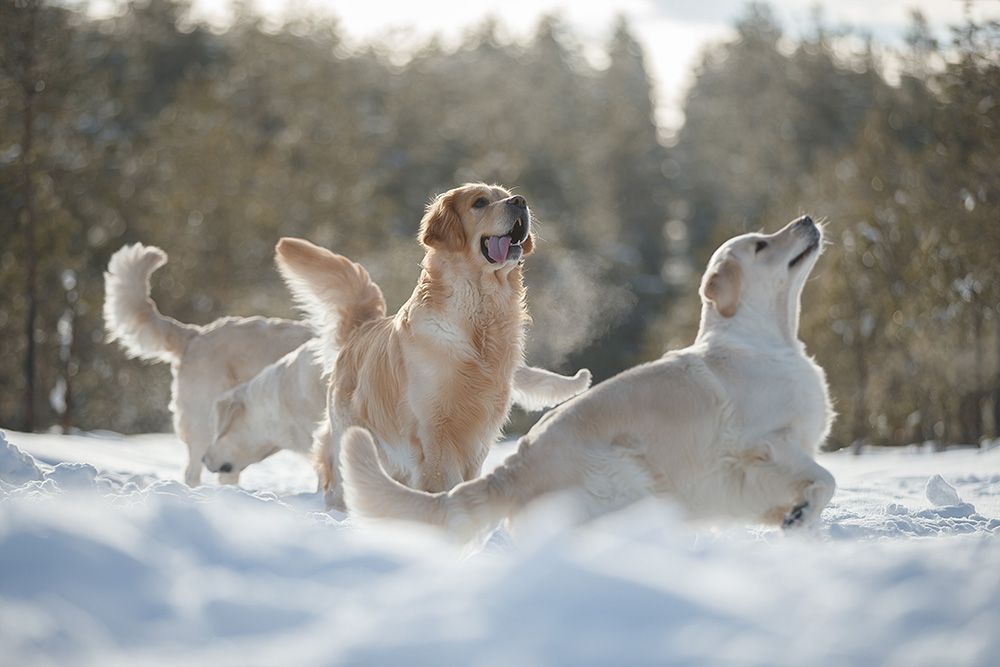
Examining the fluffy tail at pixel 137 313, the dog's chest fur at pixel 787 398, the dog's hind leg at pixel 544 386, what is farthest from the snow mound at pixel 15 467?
the dog's chest fur at pixel 787 398

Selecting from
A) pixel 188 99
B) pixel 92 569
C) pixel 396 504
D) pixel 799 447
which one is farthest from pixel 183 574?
pixel 188 99

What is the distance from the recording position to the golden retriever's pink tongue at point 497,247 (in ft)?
15.7

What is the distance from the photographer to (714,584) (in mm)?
2250

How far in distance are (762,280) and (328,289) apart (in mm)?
2667

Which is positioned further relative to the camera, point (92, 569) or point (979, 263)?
point (979, 263)

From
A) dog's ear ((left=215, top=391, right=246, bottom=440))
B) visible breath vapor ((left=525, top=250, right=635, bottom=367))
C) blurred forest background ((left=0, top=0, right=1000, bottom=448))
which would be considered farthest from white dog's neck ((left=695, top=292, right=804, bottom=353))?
visible breath vapor ((left=525, top=250, right=635, bottom=367))

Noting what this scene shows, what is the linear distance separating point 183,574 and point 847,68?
35.8m

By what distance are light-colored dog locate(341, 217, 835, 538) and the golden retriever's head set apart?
1236 mm

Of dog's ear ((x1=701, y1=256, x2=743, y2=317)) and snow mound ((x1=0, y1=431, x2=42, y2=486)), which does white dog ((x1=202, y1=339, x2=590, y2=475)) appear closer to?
snow mound ((x1=0, y1=431, x2=42, y2=486))

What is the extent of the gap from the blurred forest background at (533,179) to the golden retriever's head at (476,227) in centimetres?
741

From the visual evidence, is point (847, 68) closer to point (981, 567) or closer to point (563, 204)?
point (563, 204)

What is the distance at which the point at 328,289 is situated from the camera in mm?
5570

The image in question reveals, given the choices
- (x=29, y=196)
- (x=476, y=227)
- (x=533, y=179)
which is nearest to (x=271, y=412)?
(x=476, y=227)

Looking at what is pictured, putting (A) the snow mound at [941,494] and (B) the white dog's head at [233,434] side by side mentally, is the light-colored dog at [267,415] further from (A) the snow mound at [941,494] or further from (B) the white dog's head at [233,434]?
(A) the snow mound at [941,494]
